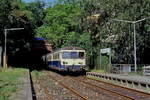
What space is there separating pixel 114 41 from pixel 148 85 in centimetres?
2757

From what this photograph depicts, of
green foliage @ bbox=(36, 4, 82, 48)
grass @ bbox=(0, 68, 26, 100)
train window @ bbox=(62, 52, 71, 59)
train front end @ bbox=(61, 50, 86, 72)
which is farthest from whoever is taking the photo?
green foliage @ bbox=(36, 4, 82, 48)

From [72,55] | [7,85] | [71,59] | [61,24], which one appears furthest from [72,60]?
[61,24]

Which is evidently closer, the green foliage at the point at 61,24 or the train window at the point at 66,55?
the train window at the point at 66,55

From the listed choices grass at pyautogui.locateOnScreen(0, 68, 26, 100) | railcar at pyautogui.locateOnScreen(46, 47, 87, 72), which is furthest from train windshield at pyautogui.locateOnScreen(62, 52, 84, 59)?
grass at pyautogui.locateOnScreen(0, 68, 26, 100)

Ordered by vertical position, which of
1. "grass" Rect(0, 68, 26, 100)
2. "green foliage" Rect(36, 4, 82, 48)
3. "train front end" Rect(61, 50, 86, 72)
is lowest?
"grass" Rect(0, 68, 26, 100)

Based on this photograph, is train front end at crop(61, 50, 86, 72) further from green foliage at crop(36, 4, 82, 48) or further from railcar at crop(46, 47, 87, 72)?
green foliage at crop(36, 4, 82, 48)

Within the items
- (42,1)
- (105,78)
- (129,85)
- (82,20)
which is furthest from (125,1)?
(42,1)

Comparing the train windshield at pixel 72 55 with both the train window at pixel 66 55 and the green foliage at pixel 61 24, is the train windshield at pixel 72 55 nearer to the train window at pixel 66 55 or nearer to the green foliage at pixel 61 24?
the train window at pixel 66 55

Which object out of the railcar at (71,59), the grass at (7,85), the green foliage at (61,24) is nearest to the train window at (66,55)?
the railcar at (71,59)

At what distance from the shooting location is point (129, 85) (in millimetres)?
27234

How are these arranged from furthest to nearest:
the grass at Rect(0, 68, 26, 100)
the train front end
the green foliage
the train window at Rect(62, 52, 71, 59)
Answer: the green foliage
the train window at Rect(62, 52, 71, 59)
the train front end
the grass at Rect(0, 68, 26, 100)

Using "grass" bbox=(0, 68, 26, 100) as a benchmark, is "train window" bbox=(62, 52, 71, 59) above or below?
above

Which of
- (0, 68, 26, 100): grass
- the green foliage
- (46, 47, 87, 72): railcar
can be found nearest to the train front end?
(46, 47, 87, 72): railcar

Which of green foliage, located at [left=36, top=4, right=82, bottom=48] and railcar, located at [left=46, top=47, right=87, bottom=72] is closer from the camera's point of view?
railcar, located at [left=46, top=47, right=87, bottom=72]
